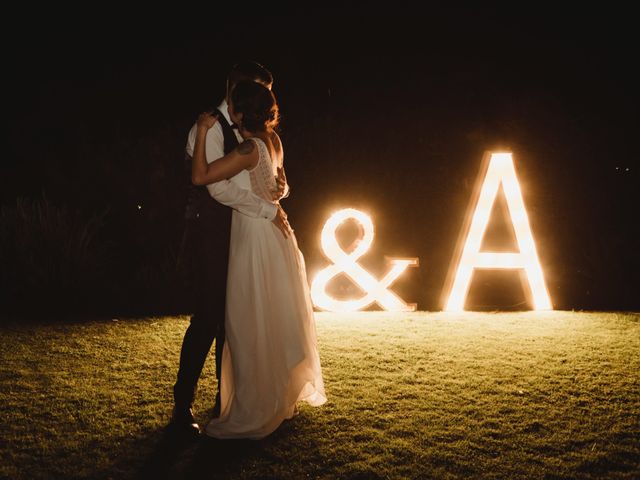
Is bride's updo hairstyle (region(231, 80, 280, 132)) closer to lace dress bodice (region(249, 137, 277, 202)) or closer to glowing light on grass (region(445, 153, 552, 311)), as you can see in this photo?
lace dress bodice (region(249, 137, 277, 202))

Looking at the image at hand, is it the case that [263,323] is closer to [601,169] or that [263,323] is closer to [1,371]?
[1,371]

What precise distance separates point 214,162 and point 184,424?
1.49 m

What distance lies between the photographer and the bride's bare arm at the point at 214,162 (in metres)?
3.22

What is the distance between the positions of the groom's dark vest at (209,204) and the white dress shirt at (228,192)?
0.04 meters

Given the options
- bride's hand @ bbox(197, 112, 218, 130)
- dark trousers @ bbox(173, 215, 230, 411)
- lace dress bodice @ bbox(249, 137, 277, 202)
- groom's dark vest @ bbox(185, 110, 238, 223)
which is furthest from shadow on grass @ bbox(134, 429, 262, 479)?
bride's hand @ bbox(197, 112, 218, 130)

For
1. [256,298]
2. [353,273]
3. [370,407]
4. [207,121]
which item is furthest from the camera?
[353,273]

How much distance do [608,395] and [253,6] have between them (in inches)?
384

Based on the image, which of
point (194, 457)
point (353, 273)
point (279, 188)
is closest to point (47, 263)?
point (353, 273)

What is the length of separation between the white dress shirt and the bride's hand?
45 millimetres

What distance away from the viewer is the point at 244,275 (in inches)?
132

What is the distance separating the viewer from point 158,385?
14.2 ft

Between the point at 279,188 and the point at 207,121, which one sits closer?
the point at 207,121

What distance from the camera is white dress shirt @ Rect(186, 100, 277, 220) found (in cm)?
326

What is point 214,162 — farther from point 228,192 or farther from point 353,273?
point 353,273
